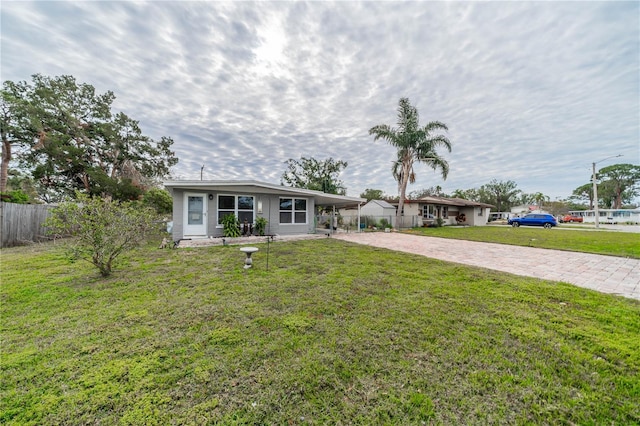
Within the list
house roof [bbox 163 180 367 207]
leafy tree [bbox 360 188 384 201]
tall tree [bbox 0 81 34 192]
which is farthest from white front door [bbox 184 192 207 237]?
leafy tree [bbox 360 188 384 201]

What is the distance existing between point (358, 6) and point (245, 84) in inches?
226

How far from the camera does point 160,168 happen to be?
20.4 m

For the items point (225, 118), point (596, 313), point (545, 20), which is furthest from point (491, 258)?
point (225, 118)

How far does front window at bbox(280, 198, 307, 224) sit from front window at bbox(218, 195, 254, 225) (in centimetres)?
170

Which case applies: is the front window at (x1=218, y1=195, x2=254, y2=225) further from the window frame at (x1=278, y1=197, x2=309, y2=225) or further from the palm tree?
the palm tree

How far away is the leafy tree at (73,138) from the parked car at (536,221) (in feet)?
120

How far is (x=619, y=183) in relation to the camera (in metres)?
39.7

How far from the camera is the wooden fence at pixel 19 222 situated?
26.5 feet

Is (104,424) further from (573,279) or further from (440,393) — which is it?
(573,279)

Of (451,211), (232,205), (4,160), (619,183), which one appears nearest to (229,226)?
(232,205)

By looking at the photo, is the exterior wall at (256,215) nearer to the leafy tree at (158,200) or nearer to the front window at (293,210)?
the front window at (293,210)

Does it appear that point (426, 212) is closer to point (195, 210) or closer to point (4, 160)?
point (195, 210)

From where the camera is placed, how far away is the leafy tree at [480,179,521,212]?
39.0 meters

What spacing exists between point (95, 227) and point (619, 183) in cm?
6798
